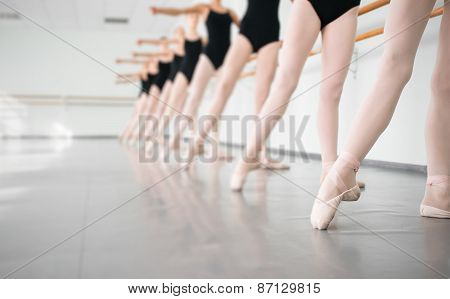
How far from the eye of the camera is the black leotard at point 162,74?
5375mm

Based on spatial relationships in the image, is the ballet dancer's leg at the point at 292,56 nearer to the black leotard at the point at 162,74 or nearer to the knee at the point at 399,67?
the knee at the point at 399,67

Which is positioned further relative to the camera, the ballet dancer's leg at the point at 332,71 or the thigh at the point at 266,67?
the thigh at the point at 266,67

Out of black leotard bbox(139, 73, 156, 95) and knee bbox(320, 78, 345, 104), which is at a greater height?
black leotard bbox(139, 73, 156, 95)

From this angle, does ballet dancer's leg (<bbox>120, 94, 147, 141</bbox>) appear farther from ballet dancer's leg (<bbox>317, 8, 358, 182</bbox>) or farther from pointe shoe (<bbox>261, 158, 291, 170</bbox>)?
ballet dancer's leg (<bbox>317, 8, 358, 182</bbox>)

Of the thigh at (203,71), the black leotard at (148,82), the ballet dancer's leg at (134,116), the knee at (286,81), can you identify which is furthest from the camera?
the ballet dancer's leg at (134,116)

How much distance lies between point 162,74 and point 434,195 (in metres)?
4.47

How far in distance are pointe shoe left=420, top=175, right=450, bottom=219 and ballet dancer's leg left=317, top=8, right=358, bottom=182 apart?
13.3 inches

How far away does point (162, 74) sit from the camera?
5.43 metres

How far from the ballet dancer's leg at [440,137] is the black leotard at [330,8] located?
0.31m

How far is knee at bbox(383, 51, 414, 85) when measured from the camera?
113 cm

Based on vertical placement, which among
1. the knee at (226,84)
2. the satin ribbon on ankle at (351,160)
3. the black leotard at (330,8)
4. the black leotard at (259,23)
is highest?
the black leotard at (259,23)

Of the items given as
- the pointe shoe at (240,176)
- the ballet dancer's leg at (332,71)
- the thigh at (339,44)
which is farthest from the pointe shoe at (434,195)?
the pointe shoe at (240,176)

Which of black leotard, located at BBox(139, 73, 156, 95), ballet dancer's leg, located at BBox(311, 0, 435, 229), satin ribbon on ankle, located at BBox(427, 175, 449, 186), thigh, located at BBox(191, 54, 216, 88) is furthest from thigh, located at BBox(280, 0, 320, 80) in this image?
black leotard, located at BBox(139, 73, 156, 95)

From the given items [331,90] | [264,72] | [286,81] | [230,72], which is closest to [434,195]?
[331,90]
